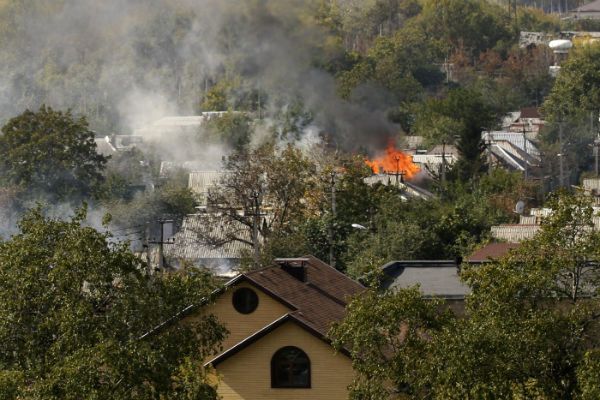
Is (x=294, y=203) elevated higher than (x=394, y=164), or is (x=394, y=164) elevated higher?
(x=394, y=164)

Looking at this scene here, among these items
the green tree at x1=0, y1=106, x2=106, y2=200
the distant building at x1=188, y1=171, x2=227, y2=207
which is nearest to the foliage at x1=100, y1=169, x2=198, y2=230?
the distant building at x1=188, y1=171, x2=227, y2=207

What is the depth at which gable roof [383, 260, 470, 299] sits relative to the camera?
1563 inches

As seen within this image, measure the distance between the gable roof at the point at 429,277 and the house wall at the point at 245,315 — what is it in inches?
247

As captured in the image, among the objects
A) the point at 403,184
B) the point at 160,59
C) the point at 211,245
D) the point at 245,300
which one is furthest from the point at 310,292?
the point at 160,59

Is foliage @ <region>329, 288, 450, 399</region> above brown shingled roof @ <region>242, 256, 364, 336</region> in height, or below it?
below

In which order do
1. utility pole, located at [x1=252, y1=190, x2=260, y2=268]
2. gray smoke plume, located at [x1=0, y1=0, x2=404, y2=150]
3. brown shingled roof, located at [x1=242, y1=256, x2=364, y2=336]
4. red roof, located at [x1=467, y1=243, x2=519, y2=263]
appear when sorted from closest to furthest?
A: brown shingled roof, located at [x1=242, y1=256, x2=364, y2=336] → red roof, located at [x1=467, y1=243, x2=519, y2=263] → utility pole, located at [x1=252, y1=190, x2=260, y2=268] → gray smoke plume, located at [x1=0, y1=0, x2=404, y2=150]

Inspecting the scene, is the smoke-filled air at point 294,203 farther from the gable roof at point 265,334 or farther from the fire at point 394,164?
the fire at point 394,164

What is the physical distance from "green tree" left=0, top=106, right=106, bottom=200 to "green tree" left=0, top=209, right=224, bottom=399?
51.3 meters

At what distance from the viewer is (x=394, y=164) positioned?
84062 mm

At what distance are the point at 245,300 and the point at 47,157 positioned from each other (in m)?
46.7

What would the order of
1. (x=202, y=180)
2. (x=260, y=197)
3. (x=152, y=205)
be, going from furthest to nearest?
(x=202, y=180) → (x=152, y=205) → (x=260, y=197)

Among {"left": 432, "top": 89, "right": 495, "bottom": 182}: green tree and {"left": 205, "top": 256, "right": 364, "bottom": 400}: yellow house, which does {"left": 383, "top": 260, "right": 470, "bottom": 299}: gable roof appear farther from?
{"left": 432, "top": 89, "right": 495, "bottom": 182}: green tree

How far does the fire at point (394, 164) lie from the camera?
8244 cm

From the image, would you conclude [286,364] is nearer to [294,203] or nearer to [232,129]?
[294,203]
